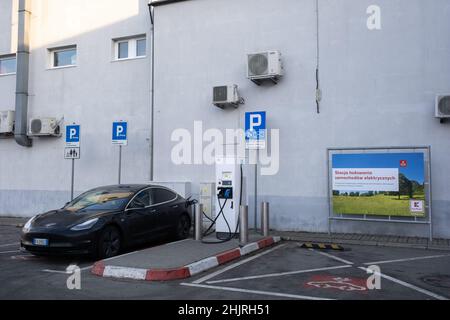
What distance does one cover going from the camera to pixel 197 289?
6.37 metres

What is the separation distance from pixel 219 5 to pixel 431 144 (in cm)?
711

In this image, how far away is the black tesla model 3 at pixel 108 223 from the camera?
816 cm

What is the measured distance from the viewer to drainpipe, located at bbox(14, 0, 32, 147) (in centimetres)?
1622

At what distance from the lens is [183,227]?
11.0 m

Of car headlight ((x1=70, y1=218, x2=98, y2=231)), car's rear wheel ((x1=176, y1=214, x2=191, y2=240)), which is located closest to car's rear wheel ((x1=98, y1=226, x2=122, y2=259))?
car headlight ((x1=70, y1=218, x2=98, y2=231))

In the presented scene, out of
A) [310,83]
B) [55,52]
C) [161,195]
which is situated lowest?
[161,195]

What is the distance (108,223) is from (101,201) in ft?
3.25

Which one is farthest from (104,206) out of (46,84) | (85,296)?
(46,84)

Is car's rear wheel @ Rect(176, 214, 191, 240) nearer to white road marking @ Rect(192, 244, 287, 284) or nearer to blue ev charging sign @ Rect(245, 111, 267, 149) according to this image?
white road marking @ Rect(192, 244, 287, 284)

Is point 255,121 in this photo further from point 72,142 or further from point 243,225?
point 72,142

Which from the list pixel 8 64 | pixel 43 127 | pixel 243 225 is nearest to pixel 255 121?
pixel 243 225

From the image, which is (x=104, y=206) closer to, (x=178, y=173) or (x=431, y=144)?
(x=178, y=173)

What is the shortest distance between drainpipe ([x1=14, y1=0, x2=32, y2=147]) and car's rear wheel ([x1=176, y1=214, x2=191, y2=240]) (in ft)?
27.4

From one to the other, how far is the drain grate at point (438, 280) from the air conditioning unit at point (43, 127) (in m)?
12.9
